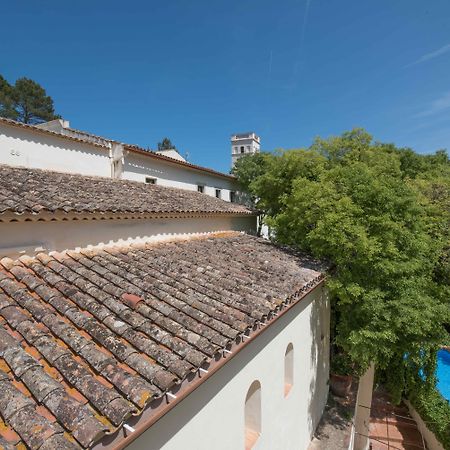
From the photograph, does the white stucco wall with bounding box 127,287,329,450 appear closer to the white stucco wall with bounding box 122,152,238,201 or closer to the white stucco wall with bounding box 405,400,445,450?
the white stucco wall with bounding box 405,400,445,450

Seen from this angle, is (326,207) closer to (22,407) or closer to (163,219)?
(163,219)

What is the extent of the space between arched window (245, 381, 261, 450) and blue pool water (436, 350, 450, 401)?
1582cm

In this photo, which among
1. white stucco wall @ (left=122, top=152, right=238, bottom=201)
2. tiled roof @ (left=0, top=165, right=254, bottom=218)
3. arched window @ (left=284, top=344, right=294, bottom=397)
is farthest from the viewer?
white stucco wall @ (left=122, top=152, right=238, bottom=201)

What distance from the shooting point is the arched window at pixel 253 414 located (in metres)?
5.75

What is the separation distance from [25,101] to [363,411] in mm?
52434

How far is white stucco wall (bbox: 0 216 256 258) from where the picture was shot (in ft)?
16.4

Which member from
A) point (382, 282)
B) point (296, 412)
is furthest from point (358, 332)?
point (296, 412)

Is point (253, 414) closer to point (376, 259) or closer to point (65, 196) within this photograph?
point (376, 259)

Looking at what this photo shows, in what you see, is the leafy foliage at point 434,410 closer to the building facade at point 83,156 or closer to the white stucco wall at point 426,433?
the white stucco wall at point 426,433

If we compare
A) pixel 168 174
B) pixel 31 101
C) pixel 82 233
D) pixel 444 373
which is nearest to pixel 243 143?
pixel 31 101

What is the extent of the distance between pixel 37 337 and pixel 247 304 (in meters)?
3.29

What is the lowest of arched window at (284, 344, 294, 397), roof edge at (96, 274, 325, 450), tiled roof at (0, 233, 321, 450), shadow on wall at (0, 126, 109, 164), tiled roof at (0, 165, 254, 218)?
arched window at (284, 344, 294, 397)

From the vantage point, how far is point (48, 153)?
37.3ft

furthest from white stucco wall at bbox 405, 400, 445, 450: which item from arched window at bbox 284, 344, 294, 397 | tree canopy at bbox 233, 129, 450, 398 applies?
arched window at bbox 284, 344, 294, 397
